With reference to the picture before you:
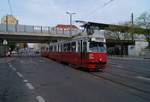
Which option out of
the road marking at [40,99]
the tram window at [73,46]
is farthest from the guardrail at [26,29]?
the road marking at [40,99]

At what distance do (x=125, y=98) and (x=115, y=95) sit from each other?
68cm

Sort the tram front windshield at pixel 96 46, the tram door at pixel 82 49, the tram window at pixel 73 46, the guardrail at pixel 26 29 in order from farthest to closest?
the guardrail at pixel 26 29
the tram window at pixel 73 46
the tram door at pixel 82 49
the tram front windshield at pixel 96 46

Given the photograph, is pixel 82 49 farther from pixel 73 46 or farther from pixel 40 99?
pixel 40 99

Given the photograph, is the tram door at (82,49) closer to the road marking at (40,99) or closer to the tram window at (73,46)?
the tram window at (73,46)

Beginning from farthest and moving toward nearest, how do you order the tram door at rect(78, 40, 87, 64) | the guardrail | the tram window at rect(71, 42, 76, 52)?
1. the guardrail
2. the tram window at rect(71, 42, 76, 52)
3. the tram door at rect(78, 40, 87, 64)

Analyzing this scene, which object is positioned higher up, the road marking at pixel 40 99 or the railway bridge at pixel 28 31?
the railway bridge at pixel 28 31

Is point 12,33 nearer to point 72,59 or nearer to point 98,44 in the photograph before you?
point 72,59

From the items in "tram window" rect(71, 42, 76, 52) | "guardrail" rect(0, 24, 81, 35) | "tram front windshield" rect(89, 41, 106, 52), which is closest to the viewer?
"tram front windshield" rect(89, 41, 106, 52)

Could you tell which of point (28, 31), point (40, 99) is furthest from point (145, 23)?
point (40, 99)

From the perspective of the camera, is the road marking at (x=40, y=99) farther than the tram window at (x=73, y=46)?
No

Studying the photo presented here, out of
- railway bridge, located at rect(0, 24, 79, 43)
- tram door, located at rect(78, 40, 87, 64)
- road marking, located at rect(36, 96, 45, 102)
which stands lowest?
road marking, located at rect(36, 96, 45, 102)

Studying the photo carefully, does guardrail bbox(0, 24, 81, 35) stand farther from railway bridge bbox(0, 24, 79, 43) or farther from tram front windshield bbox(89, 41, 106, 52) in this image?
tram front windshield bbox(89, 41, 106, 52)

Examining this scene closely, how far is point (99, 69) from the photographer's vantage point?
2462 cm

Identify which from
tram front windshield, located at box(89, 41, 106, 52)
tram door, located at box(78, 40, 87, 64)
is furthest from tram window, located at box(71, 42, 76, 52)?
tram front windshield, located at box(89, 41, 106, 52)
